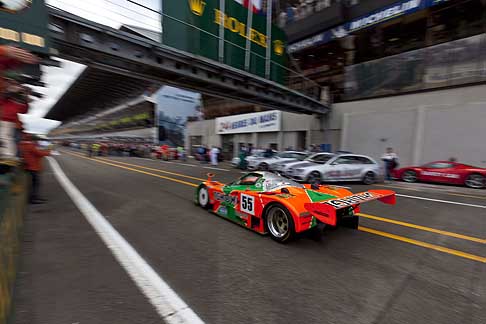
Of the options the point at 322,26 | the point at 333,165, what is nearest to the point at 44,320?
the point at 333,165

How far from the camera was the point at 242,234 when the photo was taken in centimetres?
390

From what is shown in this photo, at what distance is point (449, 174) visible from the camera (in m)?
9.87

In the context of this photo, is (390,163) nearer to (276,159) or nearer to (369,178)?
(369,178)

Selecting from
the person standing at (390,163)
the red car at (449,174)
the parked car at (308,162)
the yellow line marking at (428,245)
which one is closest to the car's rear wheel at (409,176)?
the red car at (449,174)

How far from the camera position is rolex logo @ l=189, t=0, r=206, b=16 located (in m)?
9.31

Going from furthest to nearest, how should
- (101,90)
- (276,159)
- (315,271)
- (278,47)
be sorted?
(101,90)
(278,47)
(276,159)
(315,271)

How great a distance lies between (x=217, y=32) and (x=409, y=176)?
1055 cm

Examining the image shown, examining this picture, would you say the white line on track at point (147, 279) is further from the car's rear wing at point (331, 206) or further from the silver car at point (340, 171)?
the silver car at point (340, 171)

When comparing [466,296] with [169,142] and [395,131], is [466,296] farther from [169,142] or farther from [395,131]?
[169,142]

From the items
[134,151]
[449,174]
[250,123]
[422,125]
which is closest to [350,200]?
[449,174]

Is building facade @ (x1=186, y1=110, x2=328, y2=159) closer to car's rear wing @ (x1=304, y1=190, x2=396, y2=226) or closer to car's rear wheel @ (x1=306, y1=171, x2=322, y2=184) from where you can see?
car's rear wheel @ (x1=306, y1=171, x2=322, y2=184)

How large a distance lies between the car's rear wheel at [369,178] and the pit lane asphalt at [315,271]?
4.95 m

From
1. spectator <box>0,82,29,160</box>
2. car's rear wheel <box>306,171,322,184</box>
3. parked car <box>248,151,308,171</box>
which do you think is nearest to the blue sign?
parked car <box>248,151,308,171</box>

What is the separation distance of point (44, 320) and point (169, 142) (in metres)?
43.5
